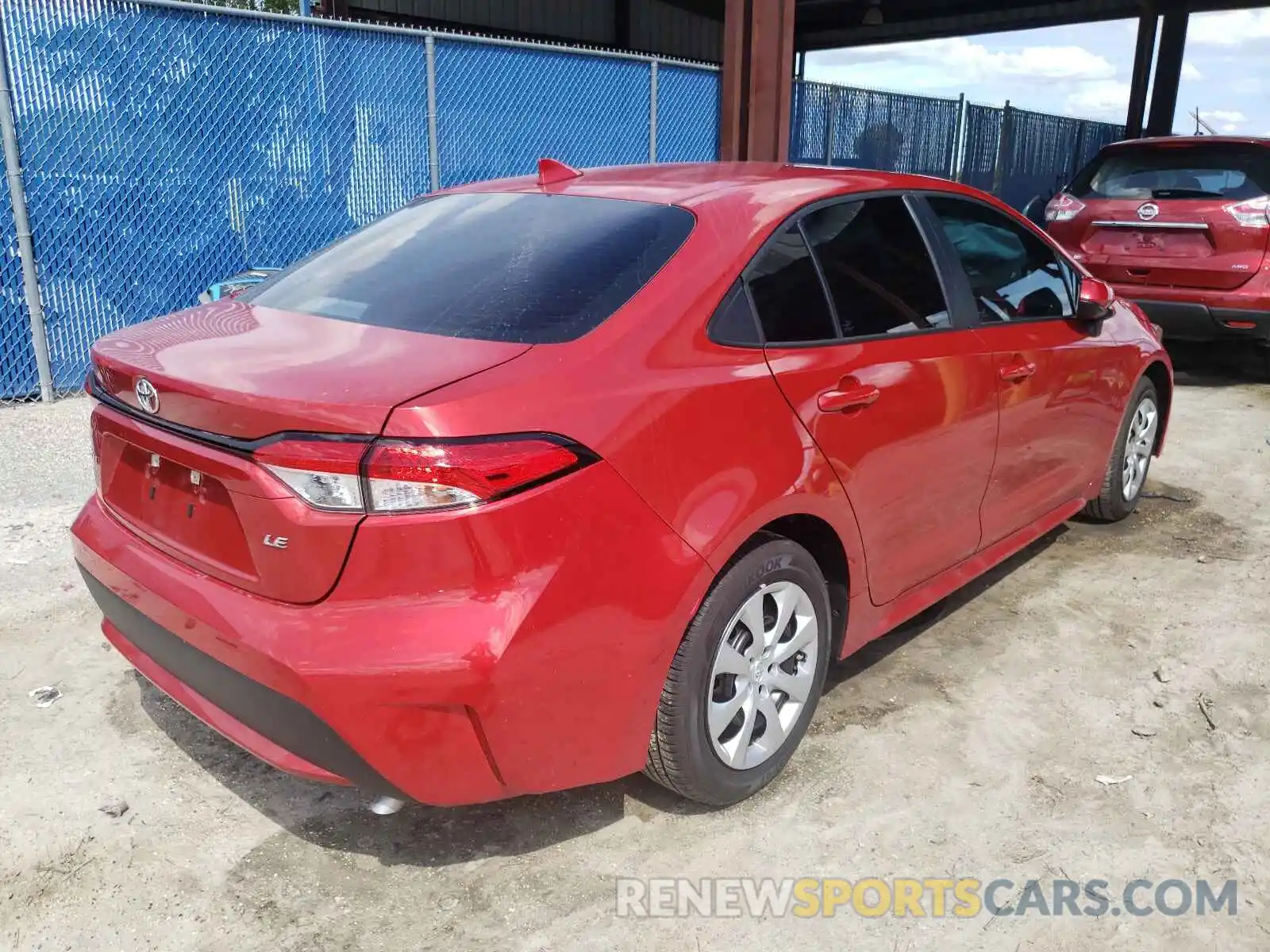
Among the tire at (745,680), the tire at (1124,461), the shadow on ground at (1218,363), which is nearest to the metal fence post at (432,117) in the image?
the tire at (1124,461)

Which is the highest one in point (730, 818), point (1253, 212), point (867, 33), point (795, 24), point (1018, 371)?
point (867, 33)

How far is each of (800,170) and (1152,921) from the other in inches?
88.9

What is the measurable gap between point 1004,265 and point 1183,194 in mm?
4766

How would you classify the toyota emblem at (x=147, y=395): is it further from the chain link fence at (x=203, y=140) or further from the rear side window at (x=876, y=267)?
the chain link fence at (x=203, y=140)

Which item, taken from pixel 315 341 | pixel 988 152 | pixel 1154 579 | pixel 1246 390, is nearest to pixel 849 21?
pixel 988 152

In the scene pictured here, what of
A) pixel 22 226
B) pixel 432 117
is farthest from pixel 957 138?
pixel 22 226

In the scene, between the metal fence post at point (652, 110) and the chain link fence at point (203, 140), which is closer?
the chain link fence at point (203, 140)

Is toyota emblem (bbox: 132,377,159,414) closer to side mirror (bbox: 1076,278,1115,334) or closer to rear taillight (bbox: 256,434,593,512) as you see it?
rear taillight (bbox: 256,434,593,512)

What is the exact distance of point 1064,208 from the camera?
8195 mm

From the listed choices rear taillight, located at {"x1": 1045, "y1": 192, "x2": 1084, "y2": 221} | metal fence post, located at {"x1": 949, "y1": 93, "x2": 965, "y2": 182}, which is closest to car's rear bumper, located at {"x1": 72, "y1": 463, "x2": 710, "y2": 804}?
rear taillight, located at {"x1": 1045, "y1": 192, "x2": 1084, "y2": 221}

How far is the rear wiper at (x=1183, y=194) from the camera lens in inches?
293

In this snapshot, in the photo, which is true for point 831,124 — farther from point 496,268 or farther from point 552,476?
point 552,476

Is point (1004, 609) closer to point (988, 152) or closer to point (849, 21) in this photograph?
point (988, 152)

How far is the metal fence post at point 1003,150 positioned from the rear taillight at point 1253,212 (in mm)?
8508
